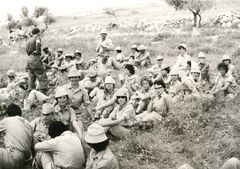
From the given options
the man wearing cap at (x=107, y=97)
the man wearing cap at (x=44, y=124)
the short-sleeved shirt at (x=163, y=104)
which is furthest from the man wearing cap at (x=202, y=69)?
the man wearing cap at (x=44, y=124)

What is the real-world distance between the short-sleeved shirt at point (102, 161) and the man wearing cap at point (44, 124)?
4.28 feet

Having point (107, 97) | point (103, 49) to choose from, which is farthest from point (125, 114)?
point (103, 49)

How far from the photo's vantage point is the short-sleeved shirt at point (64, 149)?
4805 millimetres

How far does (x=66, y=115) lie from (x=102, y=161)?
2.05 meters

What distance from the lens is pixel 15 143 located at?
5.36 metres

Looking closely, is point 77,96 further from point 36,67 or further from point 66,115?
point 36,67

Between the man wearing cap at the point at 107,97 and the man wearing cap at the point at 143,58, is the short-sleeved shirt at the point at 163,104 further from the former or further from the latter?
the man wearing cap at the point at 143,58


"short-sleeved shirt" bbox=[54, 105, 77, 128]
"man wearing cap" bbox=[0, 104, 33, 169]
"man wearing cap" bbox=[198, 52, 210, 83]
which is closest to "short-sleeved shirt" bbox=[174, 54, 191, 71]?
"man wearing cap" bbox=[198, 52, 210, 83]

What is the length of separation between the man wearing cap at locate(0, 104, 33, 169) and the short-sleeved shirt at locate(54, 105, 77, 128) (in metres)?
0.87

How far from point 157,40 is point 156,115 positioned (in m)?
13.9

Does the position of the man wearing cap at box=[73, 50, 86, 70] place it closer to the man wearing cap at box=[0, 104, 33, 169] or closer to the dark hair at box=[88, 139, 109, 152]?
the man wearing cap at box=[0, 104, 33, 169]

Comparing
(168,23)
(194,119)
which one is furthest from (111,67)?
(168,23)

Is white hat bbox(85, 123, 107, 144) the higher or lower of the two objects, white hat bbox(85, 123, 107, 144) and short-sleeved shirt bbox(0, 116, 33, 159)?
the higher

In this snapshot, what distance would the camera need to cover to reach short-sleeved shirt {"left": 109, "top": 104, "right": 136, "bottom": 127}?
6680mm
